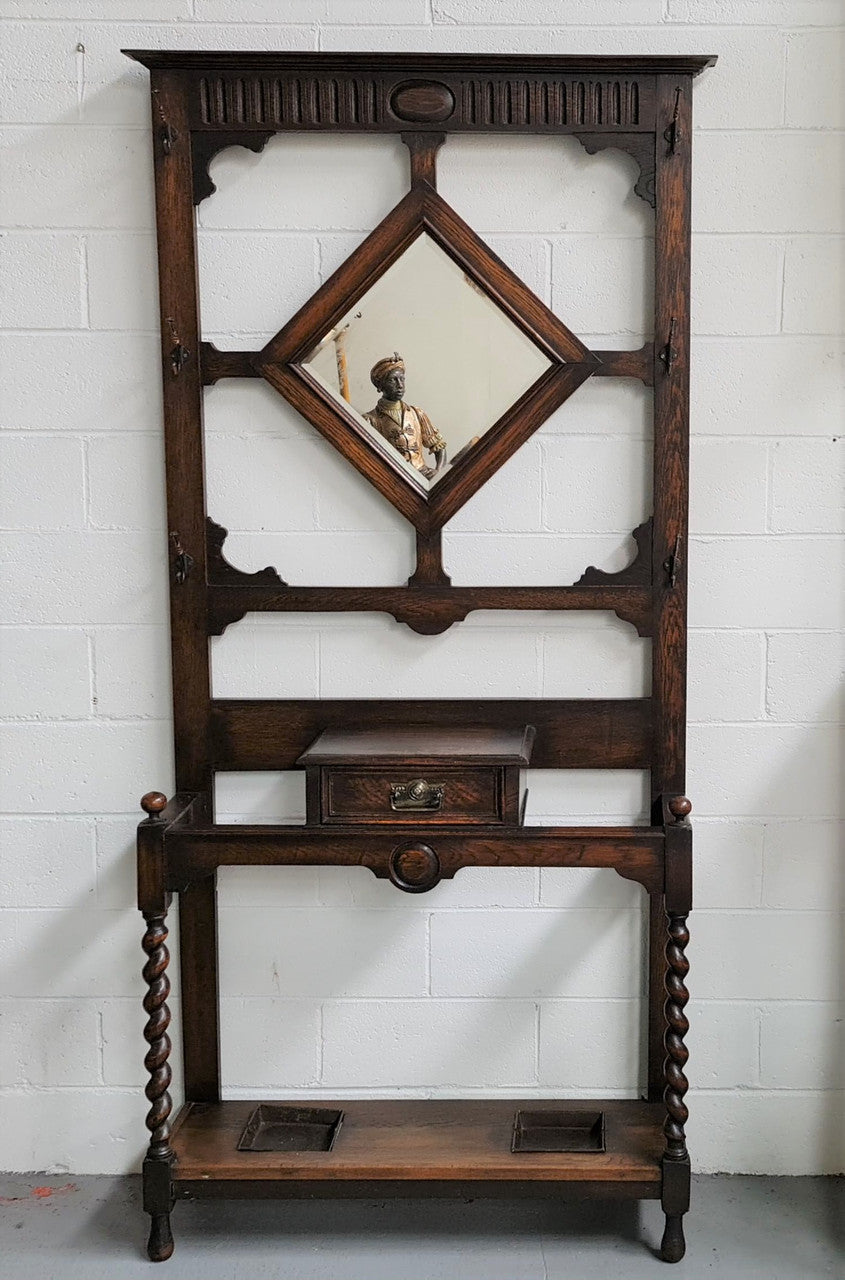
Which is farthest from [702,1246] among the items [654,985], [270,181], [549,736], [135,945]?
[270,181]

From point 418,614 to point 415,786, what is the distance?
39cm

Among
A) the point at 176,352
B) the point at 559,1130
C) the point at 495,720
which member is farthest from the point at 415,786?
the point at 176,352

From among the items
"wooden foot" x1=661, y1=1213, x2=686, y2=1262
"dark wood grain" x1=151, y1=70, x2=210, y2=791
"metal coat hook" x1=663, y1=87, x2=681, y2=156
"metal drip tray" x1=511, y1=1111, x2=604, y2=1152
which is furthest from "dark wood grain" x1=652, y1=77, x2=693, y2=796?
"dark wood grain" x1=151, y1=70, x2=210, y2=791

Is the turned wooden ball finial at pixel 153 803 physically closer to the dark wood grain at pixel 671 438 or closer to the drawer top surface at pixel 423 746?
the drawer top surface at pixel 423 746

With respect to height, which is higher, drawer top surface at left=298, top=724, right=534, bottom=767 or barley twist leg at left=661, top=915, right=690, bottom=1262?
drawer top surface at left=298, top=724, right=534, bottom=767

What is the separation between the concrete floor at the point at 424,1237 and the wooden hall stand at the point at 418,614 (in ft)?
0.30

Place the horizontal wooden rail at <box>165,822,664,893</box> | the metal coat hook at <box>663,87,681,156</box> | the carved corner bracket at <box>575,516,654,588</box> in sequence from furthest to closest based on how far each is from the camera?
the carved corner bracket at <box>575,516,654,588</box> < the metal coat hook at <box>663,87,681,156</box> < the horizontal wooden rail at <box>165,822,664,893</box>

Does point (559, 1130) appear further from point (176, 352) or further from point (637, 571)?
point (176, 352)

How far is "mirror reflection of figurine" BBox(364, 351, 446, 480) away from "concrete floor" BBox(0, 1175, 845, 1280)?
140cm

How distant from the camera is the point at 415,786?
2012 millimetres

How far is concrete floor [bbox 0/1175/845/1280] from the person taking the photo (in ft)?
6.82

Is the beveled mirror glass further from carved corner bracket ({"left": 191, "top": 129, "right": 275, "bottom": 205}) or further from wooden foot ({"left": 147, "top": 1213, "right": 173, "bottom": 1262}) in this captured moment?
wooden foot ({"left": 147, "top": 1213, "right": 173, "bottom": 1262})

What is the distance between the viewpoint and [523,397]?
2.21m

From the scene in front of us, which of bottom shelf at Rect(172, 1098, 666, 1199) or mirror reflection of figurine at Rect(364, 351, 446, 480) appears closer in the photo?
bottom shelf at Rect(172, 1098, 666, 1199)
